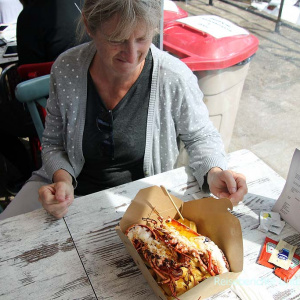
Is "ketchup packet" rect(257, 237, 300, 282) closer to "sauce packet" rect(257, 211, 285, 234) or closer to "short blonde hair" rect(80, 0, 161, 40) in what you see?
"sauce packet" rect(257, 211, 285, 234)

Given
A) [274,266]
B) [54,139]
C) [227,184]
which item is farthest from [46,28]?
[274,266]

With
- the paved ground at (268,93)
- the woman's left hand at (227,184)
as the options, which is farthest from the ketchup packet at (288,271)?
the paved ground at (268,93)

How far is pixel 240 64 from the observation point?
1813 mm

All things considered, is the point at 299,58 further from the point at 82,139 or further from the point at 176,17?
the point at 82,139

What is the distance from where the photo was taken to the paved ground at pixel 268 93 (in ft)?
8.40

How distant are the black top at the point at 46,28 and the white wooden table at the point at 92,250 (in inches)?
45.2

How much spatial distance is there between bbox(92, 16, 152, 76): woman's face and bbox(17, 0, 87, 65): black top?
0.76 metres

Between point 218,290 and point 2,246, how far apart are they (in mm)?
602

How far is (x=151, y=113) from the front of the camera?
1.29 metres

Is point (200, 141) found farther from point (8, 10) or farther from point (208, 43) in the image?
point (8, 10)

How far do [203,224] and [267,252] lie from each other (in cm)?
19

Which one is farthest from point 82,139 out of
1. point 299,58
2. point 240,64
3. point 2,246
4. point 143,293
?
point 299,58

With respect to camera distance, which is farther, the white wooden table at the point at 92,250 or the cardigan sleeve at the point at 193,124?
the cardigan sleeve at the point at 193,124

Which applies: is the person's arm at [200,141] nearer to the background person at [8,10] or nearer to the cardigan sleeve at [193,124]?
the cardigan sleeve at [193,124]
